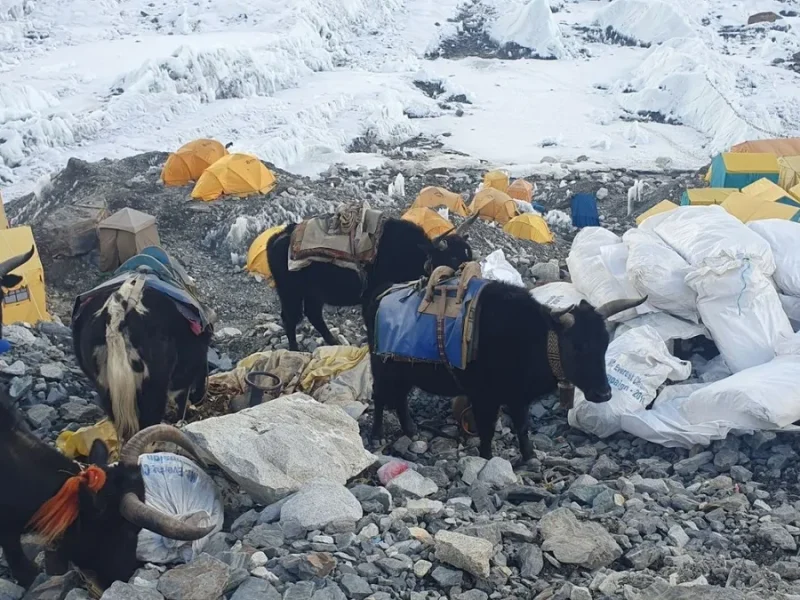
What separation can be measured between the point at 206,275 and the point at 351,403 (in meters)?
4.15

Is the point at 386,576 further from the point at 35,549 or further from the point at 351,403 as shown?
the point at 351,403

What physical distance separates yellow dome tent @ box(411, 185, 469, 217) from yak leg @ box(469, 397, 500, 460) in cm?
638

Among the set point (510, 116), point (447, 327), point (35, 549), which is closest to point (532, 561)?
point (447, 327)

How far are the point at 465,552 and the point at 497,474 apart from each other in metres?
1.35

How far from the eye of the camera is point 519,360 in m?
4.84

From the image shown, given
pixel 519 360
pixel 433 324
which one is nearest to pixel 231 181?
pixel 433 324

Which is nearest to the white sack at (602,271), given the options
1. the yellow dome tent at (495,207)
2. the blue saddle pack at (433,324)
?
the blue saddle pack at (433,324)

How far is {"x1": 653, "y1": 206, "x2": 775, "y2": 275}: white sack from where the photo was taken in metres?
6.23

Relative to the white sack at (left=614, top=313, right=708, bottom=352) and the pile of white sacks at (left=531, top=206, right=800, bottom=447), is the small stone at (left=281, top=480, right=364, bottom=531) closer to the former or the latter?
the pile of white sacks at (left=531, top=206, right=800, bottom=447)

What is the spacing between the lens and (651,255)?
6352 millimetres

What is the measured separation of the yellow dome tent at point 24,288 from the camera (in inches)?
274

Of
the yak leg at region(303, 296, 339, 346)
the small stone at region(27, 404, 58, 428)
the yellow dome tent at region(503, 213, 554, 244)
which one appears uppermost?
the small stone at region(27, 404, 58, 428)

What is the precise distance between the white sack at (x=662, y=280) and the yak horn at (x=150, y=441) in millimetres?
3638

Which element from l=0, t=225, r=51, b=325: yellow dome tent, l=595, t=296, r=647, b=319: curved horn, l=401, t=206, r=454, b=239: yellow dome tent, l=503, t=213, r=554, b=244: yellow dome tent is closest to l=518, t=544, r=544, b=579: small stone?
l=595, t=296, r=647, b=319: curved horn
